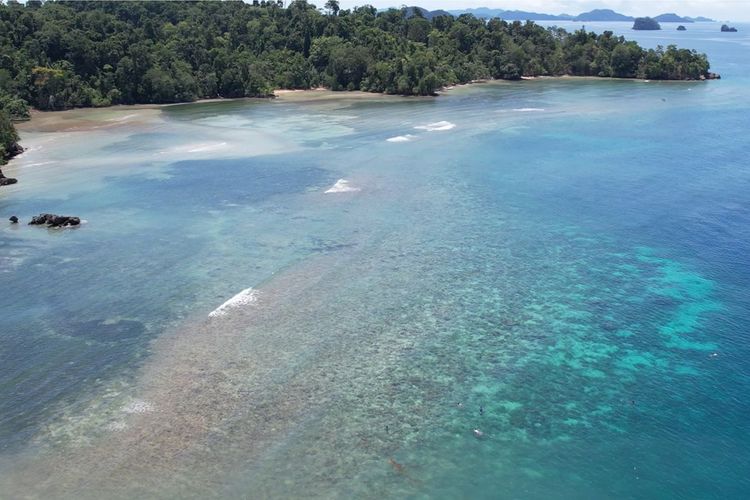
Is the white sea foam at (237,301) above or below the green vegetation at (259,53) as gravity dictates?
below

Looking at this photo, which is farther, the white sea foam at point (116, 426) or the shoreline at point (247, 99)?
the shoreline at point (247, 99)

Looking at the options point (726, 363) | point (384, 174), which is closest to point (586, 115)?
point (384, 174)

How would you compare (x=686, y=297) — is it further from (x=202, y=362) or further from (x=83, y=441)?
(x=83, y=441)

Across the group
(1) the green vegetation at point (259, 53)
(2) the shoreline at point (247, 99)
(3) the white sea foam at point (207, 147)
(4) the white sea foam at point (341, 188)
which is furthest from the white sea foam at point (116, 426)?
(1) the green vegetation at point (259, 53)

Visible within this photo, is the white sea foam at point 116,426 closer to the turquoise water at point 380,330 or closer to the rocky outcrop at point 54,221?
the turquoise water at point 380,330

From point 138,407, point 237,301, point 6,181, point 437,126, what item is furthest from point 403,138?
point 138,407

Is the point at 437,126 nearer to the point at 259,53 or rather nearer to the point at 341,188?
the point at 341,188

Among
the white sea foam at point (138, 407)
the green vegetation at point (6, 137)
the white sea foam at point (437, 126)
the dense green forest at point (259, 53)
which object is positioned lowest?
the white sea foam at point (138, 407)
